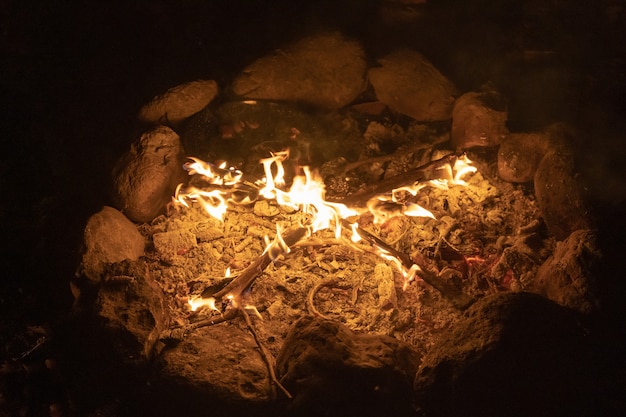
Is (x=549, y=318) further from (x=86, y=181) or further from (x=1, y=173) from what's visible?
(x=1, y=173)

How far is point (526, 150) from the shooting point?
14.1ft

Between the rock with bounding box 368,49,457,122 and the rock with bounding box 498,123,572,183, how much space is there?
0.80 m

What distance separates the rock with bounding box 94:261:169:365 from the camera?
3307mm

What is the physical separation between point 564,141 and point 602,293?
4.90ft

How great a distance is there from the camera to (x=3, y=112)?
550 cm

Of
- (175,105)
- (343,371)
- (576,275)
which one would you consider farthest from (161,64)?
(576,275)

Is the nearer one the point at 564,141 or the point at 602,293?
the point at 602,293

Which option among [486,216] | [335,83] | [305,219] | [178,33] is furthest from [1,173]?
[486,216]

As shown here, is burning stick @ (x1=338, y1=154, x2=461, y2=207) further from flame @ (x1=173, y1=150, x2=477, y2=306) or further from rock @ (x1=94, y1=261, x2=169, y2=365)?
rock @ (x1=94, y1=261, x2=169, y2=365)

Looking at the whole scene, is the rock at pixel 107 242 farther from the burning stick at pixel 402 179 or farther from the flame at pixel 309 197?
the burning stick at pixel 402 179

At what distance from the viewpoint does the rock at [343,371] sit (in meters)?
2.82

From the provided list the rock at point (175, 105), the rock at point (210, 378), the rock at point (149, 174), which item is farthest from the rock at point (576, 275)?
the rock at point (175, 105)

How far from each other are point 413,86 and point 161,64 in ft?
9.22

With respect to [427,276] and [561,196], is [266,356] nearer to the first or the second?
[427,276]
